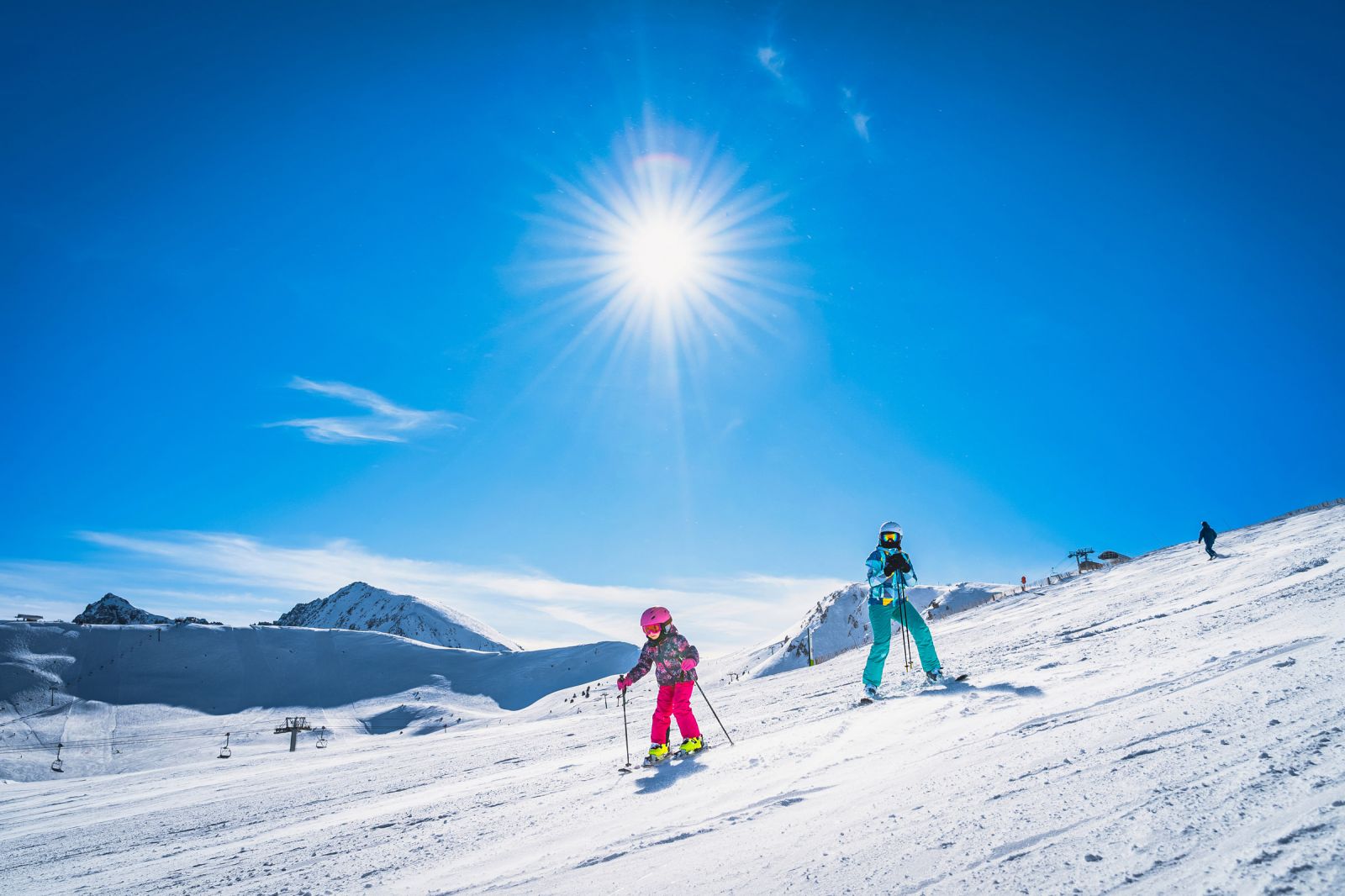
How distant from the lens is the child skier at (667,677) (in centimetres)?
600

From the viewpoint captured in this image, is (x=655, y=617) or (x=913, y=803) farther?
(x=655, y=617)

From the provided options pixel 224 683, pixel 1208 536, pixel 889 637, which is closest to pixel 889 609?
pixel 889 637

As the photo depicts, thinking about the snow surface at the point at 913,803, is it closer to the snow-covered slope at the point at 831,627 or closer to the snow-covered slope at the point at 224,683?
the snow-covered slope at the point at 831,627

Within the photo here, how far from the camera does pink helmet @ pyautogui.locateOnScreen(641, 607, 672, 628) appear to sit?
265 inches

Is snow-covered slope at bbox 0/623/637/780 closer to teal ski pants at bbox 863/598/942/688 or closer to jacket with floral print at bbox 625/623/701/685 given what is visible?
jacket with floral print at bbox 625/623/701/685

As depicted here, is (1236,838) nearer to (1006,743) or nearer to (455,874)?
(1006,743)

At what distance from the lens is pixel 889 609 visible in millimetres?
7711

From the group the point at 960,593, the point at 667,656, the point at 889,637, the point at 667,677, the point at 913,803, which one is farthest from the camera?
the point at 960,593

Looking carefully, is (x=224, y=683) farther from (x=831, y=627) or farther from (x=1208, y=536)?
(x=831, y=627)

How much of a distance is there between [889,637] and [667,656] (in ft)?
9.74

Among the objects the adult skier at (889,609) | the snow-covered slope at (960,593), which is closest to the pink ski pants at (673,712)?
the adult skier at (889,609)

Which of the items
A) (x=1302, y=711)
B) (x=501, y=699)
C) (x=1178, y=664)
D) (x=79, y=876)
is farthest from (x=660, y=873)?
(x=501, y=699)

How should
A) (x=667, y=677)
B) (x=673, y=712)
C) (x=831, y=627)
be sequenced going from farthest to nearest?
(x=831, y=627)
(x=667, y=677)
(x=673, y=712)

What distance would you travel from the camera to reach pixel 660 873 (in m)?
2.79
